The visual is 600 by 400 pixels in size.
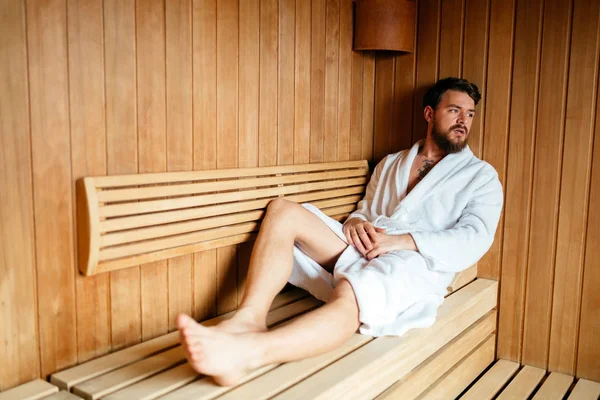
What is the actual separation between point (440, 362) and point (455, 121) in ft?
3.31

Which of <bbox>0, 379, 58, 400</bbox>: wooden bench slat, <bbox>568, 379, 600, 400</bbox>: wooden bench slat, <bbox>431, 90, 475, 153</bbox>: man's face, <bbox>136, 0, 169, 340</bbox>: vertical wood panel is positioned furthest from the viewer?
<bbox>431, 90, 475, 153</bbox>: man's face

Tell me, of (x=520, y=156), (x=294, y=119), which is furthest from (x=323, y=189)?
(x=520, y=156)

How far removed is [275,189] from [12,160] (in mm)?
968

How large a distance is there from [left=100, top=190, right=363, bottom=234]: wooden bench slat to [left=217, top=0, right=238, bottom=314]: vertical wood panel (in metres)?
0.17

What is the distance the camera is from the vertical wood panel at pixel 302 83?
2.37 m

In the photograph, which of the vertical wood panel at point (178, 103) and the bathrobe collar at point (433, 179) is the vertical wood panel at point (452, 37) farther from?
the vertical wood panel at point (178, 103)

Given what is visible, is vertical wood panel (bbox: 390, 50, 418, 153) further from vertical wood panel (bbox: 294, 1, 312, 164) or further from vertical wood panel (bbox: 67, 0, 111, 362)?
vertical wood panel (bbox: 67, 0, 111, 362)

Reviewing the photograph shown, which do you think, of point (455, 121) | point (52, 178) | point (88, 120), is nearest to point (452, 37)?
point (455, 121)

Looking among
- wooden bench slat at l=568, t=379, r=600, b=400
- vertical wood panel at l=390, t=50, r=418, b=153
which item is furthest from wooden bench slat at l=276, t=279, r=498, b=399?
vertical wood panel at l=390, t=50, r=418, b=153

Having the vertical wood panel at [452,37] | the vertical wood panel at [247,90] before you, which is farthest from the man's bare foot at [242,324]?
the vertical wood panel at [452,37]

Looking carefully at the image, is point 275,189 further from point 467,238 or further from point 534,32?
point 534,32

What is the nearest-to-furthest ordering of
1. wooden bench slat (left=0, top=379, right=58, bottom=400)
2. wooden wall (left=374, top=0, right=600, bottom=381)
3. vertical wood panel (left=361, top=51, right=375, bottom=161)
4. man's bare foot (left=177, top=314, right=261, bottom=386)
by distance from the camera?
man's bare foot (left=177, top=314, right=261, bottom=386) < wooden bench slat (left=0, top=379, right=58, bottom=400) < wooden wall (left=374, top=0, right=600, bottom=381) < vertical wood panel (left=361, top=51, right=375, bottom=161)

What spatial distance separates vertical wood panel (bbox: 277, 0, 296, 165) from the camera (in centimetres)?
229

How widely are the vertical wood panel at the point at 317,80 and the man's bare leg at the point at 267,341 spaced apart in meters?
0.88
